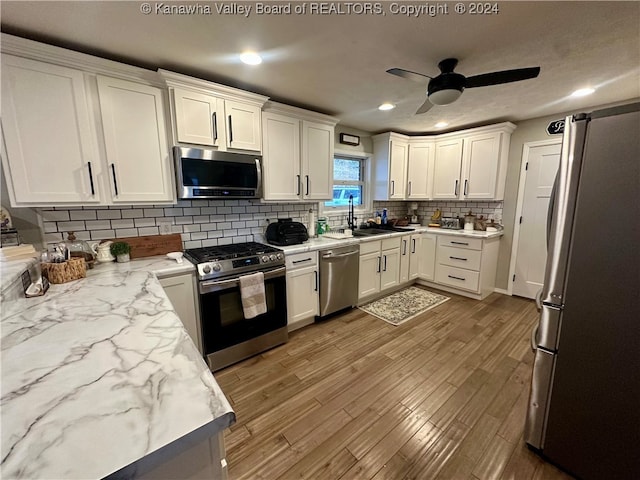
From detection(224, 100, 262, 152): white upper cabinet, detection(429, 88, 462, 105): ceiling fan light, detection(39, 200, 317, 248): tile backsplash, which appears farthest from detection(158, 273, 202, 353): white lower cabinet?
detection(429, 88, 462, 105): ceiling fan light

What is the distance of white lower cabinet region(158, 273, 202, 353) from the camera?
1.94 meters

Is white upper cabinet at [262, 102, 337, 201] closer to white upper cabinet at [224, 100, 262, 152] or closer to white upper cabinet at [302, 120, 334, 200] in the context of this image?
white upper cabinet at [302, 120, 334, 200]

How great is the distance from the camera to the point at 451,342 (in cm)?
257

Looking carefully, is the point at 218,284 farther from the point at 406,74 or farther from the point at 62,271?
the point at 406,74

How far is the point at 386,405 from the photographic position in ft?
5.99

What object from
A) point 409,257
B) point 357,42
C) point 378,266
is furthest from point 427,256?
point 357,42

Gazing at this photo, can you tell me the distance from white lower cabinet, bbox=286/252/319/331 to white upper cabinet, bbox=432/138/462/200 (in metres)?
2.44

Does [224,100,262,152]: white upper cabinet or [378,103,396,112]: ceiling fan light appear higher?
[378,103,396,112]: ceiling fan light

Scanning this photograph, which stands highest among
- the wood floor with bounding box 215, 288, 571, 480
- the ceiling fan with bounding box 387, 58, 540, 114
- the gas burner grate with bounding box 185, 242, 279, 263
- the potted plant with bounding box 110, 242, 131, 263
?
the ceiling fan with bounding box 387, 58, 540, 114

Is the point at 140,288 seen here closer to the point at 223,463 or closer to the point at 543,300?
the point at 223,463

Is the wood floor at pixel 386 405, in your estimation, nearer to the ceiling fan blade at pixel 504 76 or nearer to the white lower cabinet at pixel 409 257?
the white lower cabinet at pixel 409 257

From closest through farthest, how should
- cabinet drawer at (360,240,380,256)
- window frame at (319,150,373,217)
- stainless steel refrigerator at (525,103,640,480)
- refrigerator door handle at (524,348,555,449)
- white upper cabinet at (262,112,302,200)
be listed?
stainless steel refrigerator at (525,103,640,480)
refrigerator door handle at (524,348,555,449)
white upper cabinet at (262,112,302,200)
cabinet drawer at (360,240,380,256)
window frame at (319,150,373,217)

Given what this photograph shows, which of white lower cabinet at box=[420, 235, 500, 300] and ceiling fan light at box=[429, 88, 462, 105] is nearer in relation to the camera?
ceiling fan light at box=[429, 88, 462, 105]

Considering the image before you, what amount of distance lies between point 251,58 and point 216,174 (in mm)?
916
